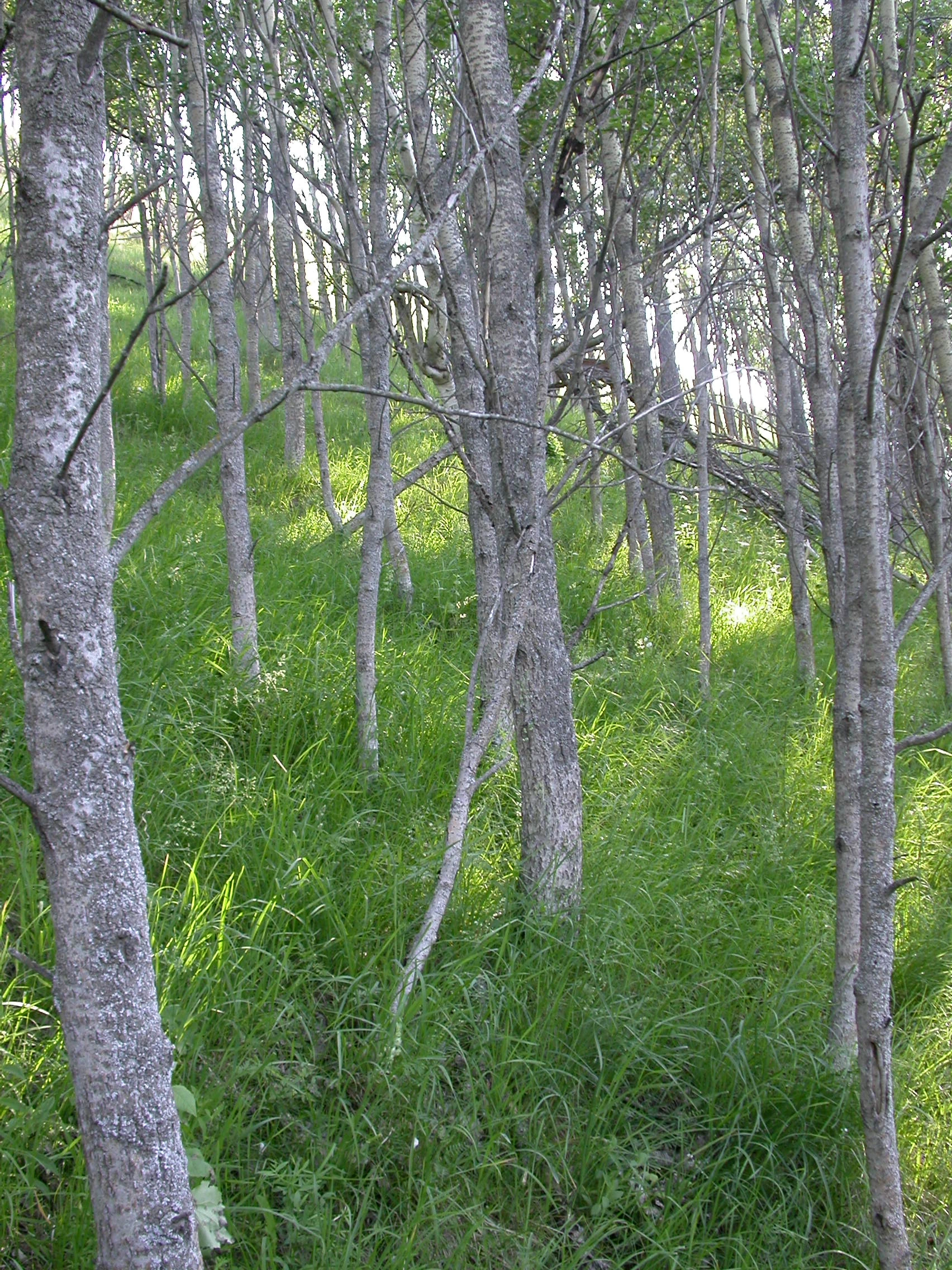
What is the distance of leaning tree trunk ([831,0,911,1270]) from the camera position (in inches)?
69.3

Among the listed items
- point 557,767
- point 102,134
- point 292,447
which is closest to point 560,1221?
point 557,767

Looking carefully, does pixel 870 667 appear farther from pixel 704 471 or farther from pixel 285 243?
pixel 285 243

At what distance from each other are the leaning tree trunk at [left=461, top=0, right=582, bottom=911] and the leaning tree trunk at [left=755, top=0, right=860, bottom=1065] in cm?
76

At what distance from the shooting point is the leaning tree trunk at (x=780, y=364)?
409cm

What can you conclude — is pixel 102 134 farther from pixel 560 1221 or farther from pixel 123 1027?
pixel 560 1221

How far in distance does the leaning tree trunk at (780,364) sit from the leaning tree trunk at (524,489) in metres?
1.45

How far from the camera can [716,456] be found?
746 centimetres

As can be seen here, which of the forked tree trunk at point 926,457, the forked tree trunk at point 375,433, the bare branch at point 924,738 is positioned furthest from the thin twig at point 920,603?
the forked tree trunk at point 926,457

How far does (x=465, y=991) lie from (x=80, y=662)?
5.19 feet

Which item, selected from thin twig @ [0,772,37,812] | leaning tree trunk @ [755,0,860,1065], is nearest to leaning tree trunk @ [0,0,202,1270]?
thin twig @ [0,772,37,812]

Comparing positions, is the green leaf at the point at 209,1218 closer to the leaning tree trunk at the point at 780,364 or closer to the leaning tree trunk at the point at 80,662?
the leaning tree trunk at the point at 80,662

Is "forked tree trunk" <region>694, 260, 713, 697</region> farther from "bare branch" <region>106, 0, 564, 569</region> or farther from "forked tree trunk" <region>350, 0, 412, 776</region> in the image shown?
"bare branch" <region>106, 0, 564, 569</region>

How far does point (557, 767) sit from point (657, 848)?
2.99ft

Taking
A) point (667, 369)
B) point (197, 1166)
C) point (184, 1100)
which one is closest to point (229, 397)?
point (184, 1100)
